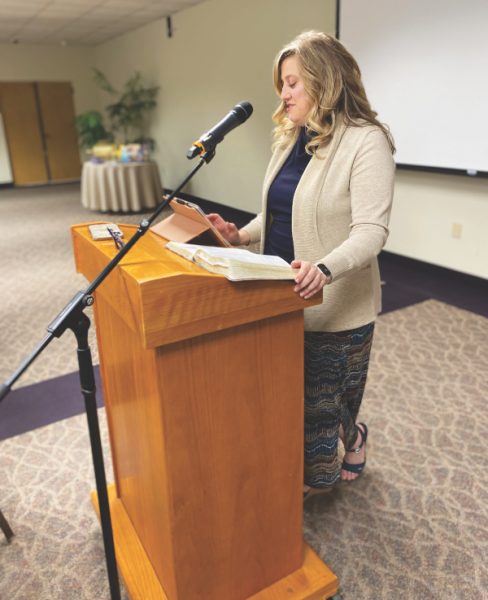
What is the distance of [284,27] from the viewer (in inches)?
203

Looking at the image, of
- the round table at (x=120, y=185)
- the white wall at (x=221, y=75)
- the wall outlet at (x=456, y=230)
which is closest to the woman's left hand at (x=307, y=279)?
the wall outlet at (x=456, y=230)

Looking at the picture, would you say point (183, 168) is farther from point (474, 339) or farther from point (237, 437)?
point (237, 437)

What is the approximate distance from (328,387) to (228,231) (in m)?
0.52

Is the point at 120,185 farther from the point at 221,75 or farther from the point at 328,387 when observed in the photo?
the point at 328,387

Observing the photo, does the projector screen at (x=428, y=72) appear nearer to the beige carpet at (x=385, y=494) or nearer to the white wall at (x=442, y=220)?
the white wall at (x=442, y=220)

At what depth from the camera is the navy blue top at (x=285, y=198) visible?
4.50ft

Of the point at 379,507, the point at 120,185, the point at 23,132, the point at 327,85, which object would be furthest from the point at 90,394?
the point at 23,132

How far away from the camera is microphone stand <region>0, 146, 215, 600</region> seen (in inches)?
34.5

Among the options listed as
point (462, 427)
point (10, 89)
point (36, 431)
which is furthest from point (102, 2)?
point (462, 427)

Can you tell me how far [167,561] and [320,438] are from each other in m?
0.54

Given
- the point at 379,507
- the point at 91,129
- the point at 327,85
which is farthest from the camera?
the point at 91,129

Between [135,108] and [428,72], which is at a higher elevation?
[428,72]

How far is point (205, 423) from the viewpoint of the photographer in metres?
1.05

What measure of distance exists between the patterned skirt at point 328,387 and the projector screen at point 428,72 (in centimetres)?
257
